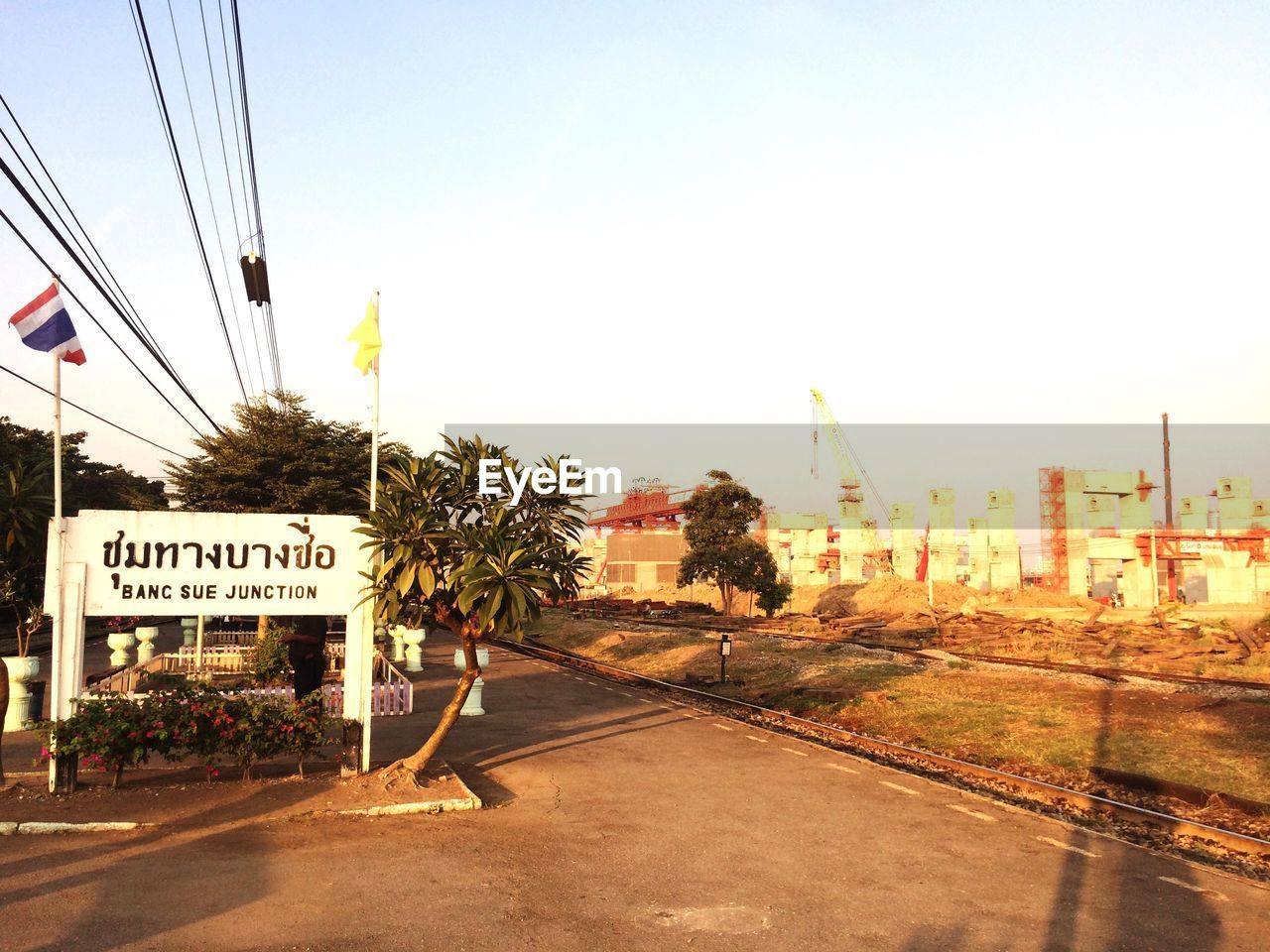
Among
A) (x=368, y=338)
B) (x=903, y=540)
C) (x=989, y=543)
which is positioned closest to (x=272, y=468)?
(x=368, y=338)

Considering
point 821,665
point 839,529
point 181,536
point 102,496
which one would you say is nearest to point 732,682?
point 821,665

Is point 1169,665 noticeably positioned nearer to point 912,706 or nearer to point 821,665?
point 821,665

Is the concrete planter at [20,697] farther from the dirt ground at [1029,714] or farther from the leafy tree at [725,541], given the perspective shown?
the leafy tree at [725,541]

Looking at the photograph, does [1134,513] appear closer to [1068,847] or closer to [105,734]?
[1068,847]

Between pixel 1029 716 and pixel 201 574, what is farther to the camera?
pixel 1029 716

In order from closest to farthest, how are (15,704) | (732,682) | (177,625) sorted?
(15,704) < (732,682) < (177,625)

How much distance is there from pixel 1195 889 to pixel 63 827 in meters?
11.0

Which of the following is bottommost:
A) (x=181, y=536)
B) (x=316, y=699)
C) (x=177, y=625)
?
(x=177, y=625)

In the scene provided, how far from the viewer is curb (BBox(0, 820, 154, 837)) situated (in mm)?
8945

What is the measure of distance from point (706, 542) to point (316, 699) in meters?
45.3

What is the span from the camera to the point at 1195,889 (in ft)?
26.4

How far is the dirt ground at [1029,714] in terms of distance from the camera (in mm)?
13688

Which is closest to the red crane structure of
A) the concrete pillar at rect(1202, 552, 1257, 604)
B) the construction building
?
the construction building

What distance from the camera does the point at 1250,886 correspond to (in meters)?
8.09
